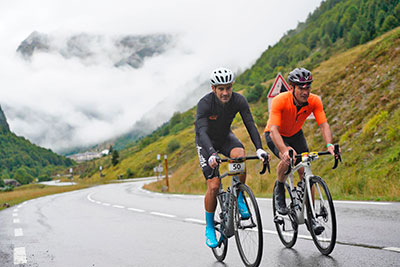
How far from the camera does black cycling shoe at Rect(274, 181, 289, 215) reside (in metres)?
4.83

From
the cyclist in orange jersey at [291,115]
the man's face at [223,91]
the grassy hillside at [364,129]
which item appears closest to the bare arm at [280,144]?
the cyclist in orange jersey at [291,115]

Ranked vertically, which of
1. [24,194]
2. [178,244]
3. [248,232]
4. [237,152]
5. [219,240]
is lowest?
[24,194]

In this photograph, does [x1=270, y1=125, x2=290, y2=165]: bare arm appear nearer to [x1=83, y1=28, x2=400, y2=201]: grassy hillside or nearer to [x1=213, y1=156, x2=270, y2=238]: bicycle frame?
[x1=213, y1=156, x2=270, y2=238]: bicycle frame

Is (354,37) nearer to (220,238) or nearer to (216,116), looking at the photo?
(216,116)

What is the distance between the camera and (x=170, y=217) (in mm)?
9695

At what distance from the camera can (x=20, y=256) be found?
5.82 meters

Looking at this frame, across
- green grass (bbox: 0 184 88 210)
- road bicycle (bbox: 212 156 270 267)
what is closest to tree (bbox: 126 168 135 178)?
green grass (bbox: 0 184 88 210)

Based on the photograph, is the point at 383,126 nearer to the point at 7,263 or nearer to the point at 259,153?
the point at 259,153

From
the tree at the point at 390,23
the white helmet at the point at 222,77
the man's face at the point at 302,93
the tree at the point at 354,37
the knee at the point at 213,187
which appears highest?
the tree at the point at 354,37

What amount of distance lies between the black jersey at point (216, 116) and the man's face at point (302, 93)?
58 cm

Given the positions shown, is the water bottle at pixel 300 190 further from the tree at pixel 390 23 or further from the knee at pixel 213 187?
the tree at pixel 390 23

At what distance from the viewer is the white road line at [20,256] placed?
5441 mm

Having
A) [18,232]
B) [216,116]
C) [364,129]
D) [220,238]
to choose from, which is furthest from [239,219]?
[364,129]

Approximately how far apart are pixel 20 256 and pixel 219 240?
10.2 feet
